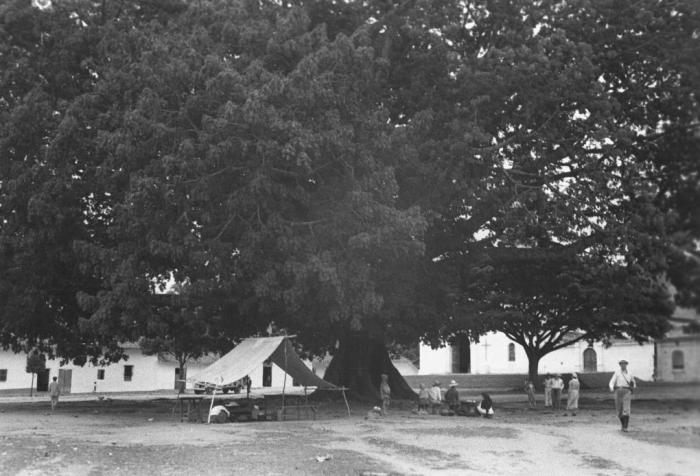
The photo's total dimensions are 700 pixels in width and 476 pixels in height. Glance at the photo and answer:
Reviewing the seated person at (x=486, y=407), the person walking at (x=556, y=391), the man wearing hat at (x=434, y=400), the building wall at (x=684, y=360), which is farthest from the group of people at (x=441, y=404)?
the building wall at (x=684, y=360)

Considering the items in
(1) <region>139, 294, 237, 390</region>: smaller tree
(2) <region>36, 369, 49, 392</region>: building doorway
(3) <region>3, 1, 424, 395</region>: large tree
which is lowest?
(2) <region>36, 369, 49, 392</region>: building doorway

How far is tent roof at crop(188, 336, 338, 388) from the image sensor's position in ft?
76.9

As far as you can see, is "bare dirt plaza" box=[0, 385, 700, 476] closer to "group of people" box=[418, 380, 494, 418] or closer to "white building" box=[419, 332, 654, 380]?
"group of people" box=[418, 380, 494, 418]

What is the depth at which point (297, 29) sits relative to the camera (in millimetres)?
25000

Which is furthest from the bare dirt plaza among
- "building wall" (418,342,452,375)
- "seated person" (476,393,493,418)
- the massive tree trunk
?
"building wall" (418,342,452,375)

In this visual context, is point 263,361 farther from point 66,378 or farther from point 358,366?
point 66,378

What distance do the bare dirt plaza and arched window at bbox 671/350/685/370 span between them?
701 cm

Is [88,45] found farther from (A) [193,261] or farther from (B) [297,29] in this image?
(A) [193,261]

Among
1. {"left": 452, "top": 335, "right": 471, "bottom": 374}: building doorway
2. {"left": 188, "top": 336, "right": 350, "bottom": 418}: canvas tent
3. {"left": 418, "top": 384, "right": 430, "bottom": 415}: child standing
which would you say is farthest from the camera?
{"left": 452, "top": 335, "right": 471, "bottom": 374}: building doorway

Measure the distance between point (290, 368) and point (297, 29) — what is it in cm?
1089

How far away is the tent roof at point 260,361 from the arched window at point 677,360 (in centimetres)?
2109

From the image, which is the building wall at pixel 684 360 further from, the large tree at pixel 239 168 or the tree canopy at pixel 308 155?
the tree canopy at pixel 308 155

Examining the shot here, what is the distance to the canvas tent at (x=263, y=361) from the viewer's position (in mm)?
23422

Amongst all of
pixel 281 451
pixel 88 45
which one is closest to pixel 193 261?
pixel 281 451
